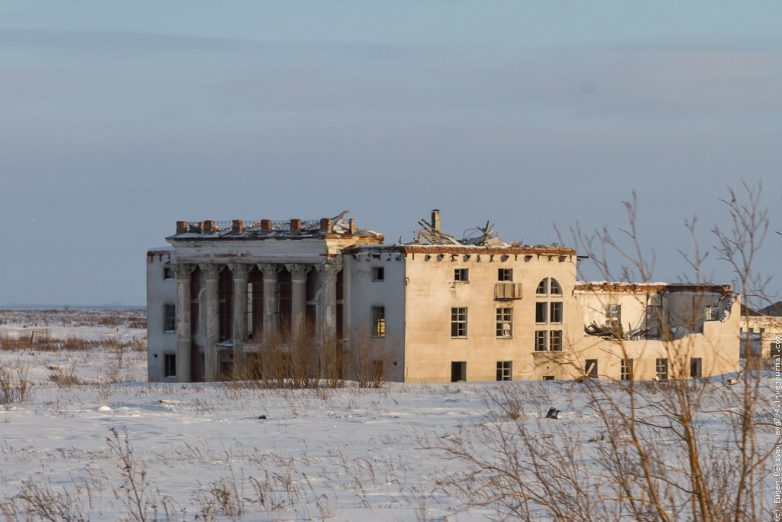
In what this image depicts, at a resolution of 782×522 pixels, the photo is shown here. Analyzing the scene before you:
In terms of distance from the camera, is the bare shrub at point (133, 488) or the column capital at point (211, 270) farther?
the column capital at point (211, 270)

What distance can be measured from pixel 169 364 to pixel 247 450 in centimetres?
3700

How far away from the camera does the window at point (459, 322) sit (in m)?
46.8

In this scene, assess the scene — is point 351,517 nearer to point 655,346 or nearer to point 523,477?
point 523,477

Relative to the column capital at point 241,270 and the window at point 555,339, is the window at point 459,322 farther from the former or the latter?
the column capital at point 241,270

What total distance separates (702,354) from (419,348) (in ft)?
48.2

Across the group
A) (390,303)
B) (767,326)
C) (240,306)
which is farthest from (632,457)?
(240,306)

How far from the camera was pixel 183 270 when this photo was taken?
5153cm

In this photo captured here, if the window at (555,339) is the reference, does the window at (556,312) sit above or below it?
above

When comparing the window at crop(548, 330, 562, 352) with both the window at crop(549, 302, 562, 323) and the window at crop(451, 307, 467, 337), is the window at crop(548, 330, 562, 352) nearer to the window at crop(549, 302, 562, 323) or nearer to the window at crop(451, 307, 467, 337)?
the window at crop(549, 302, 562, 323)

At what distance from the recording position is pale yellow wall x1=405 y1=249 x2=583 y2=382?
4572 centimetres

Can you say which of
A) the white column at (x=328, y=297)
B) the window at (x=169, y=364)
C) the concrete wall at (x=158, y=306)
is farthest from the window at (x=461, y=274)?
the window at (x=169, y=364)

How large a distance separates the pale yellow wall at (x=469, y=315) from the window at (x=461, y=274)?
0.19 meters

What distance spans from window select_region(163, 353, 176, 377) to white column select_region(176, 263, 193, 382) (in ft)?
4.59

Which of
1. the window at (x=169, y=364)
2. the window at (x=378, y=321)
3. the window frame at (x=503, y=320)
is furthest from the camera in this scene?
the window at (x=169, y=364)
